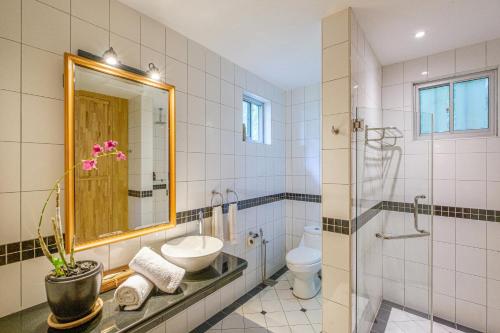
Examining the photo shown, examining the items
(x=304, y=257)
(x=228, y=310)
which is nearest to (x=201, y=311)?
(x=228, y=310)

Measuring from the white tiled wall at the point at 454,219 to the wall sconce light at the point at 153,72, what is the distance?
6.57ft

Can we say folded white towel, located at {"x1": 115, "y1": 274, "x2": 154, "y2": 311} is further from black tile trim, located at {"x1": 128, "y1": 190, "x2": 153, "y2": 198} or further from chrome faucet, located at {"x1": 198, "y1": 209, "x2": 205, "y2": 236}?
chrome faucet, located at {"x1": 198, "y1": 209, "x2": 205, "y2": 236}

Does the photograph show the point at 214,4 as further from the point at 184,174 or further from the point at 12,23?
the point at 184,174

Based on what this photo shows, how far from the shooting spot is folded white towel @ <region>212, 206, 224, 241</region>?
6.70 feet

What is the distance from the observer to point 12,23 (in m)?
1.11

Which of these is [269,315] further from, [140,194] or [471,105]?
[471,105]

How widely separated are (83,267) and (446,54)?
10.6 ft

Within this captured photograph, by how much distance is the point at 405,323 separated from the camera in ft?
6.82

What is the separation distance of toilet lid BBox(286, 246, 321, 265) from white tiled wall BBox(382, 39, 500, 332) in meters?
0.65

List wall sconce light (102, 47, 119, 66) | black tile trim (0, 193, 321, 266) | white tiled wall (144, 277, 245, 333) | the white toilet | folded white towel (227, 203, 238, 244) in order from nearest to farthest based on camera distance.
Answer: black tile trim (0, 193, 321, 266) → wall sconce light (102, 47, 119, 66) → white tiled wall (144, 277, 245, 333) → folded white towel (227, 203, 238, 244) → the white toilet

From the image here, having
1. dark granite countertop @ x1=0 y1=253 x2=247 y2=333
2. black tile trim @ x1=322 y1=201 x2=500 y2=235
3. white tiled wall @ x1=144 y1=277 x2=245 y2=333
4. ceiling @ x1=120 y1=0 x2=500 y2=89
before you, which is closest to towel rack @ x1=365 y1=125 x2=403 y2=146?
black tile trim @ x1=322 y1=201 x2=500 y2=235

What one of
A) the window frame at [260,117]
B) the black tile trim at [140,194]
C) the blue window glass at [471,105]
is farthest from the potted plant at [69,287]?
the blue window glass at [471,105]

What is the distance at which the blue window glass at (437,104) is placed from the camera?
2221 mm

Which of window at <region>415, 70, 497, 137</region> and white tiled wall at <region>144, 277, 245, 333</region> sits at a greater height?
window at <region>415, 70, 497, 137</region>
